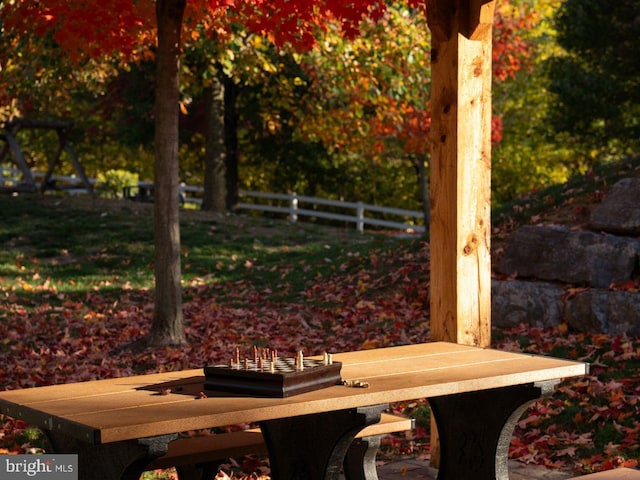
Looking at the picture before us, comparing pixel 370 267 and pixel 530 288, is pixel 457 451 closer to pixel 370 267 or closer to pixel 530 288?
pixel 530 288

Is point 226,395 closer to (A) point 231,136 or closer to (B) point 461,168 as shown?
(B) point 461,168

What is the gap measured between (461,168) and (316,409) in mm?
2571

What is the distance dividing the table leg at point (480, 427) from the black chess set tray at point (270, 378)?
1293 mm

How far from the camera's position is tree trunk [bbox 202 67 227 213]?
78.4ft

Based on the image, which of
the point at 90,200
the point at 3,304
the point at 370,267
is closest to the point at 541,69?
the point at 90,200

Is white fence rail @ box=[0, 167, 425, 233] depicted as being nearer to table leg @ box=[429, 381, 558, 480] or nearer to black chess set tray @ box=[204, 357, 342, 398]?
table leg @ box=[429, 381, 558, 480]

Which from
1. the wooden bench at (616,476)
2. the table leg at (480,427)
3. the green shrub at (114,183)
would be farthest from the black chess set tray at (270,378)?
the green shrub at (114,183)

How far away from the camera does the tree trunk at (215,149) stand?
23906 millimetres

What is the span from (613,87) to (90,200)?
38.9 feet

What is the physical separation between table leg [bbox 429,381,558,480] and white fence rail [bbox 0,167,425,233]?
18.7m

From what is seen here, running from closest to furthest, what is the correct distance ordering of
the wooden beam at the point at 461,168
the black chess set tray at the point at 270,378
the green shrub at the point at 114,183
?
the black chess set tray at the point at 270,378
the wooden beam at the point at 461,168
the green shrub at the point at 114,183

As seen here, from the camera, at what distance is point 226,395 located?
15.2 feet

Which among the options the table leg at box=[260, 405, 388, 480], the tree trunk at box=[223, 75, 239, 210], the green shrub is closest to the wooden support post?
the table leg at box=[260, 405, 388, 480]

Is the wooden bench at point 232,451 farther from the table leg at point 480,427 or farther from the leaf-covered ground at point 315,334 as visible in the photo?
the leaf-covered ground at point 315,334
